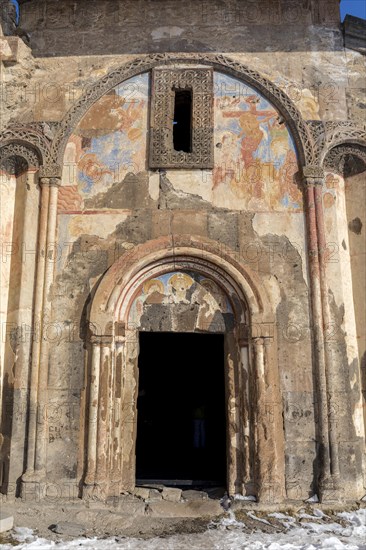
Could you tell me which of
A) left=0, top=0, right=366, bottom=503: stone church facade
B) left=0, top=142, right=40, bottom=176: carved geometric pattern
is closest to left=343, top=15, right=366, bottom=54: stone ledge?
left=0, top=0, right=366, bottom=503: stone church facade

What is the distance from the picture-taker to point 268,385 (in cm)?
693

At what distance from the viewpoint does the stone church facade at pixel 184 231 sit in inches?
272

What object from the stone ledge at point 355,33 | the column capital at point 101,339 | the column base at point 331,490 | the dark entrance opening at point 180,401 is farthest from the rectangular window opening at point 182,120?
the column base at point 331,490

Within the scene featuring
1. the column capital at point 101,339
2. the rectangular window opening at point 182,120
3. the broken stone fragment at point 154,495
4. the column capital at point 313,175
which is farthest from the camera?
the rectangular window opening at point 182,120

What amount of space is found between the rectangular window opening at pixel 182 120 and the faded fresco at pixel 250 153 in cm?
62

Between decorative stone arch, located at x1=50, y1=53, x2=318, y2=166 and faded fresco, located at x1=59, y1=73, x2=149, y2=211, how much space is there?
112mm

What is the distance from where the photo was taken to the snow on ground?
536cm

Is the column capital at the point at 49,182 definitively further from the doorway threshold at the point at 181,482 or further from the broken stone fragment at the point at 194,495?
the broken stone fragment at the point at 194,495

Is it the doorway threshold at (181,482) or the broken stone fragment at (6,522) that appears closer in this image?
the broken stone fragment at (6,522)

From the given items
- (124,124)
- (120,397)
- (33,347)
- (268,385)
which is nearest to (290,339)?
(268,385)

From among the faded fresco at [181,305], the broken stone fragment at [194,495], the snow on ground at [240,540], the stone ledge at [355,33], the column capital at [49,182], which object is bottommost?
the snow on ground at [240,540]

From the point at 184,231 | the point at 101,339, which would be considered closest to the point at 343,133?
the point at 184,231

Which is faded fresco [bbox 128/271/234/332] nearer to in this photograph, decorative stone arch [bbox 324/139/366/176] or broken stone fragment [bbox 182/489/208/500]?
broken stone fragment [bbox 182/489/208/500]

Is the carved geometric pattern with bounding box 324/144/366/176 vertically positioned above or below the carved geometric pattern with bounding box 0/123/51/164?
below
